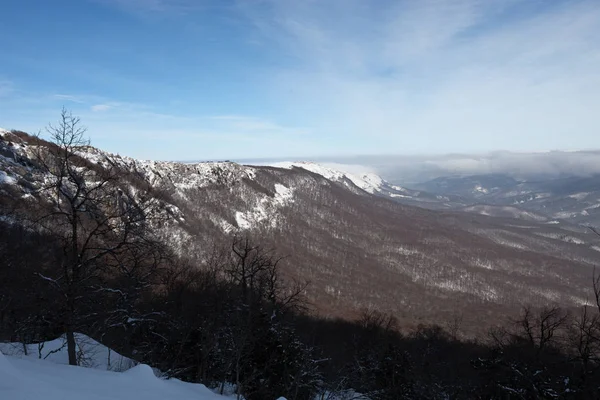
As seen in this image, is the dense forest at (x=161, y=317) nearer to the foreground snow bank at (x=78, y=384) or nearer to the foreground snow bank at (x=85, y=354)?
the foreground snow bank at (x=85, y=354)

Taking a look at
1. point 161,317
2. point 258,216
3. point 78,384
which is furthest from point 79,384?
point 258,216

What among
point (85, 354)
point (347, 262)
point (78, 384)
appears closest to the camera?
point (78, 384)

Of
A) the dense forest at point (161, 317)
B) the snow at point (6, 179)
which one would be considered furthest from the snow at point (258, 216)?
the dense forest at point (161, 317)

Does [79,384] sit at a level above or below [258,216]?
above

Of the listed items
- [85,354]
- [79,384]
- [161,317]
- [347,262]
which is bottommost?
[347,262]

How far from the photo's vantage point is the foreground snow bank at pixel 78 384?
6652 mm

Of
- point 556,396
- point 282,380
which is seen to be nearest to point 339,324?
point 282,380

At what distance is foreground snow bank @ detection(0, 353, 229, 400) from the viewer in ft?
21.8

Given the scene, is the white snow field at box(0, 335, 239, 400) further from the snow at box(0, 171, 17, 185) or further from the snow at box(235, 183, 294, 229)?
the snow at box(235, 183, 294, 229)

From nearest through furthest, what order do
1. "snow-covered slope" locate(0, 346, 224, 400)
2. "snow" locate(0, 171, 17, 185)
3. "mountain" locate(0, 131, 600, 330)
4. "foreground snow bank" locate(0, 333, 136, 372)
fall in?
"snow-covered slope" locate(0, 346, 224, 400) < "foreground snow bank" locate(0, 333, 136, 372) < "snow" locate(0, 171, 17, 185) < "mountain" locate(0, 131, 600, 330)

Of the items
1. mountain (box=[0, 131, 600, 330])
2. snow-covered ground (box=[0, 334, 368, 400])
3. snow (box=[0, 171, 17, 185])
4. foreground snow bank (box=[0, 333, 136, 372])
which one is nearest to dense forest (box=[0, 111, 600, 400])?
foreground snow bank (box=[0, 333, 136, 372])

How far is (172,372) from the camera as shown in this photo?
1655 cm

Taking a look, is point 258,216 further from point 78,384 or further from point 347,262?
point 78,384

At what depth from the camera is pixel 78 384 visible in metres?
7.89
